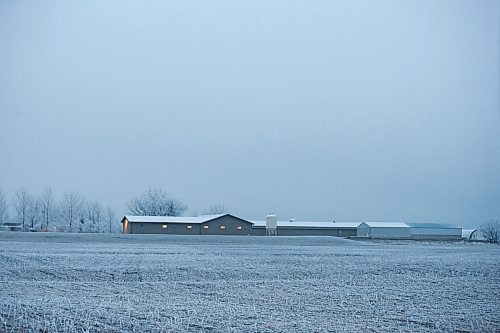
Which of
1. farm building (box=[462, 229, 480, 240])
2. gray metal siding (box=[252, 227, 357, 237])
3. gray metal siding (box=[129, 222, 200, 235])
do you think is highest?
gray metal siding (box=[129, 222, 200, 235])

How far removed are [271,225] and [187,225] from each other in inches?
706

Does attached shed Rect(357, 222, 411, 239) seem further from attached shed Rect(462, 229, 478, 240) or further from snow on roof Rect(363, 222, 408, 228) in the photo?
attached shed Rect(462, 229, 478, 240)

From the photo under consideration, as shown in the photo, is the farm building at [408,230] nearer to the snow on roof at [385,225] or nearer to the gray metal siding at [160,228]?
the snow on roof at [385,225]

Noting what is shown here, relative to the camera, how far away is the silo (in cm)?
10844

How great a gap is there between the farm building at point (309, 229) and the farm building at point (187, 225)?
7829 millimetres

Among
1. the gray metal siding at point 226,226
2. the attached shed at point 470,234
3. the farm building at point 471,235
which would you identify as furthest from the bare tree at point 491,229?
the gray metal siding at point 226,226

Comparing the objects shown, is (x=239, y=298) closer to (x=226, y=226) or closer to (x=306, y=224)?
(x=226, y=226)

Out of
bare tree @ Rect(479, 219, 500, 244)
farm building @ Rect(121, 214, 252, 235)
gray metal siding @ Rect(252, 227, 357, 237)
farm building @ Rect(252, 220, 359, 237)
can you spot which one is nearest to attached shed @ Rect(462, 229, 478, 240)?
bare tree @ Rect(479, 219, 500, 244)

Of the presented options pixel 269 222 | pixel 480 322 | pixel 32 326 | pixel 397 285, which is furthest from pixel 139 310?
pixel 269 222

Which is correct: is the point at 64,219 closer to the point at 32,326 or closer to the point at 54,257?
the point at 54,257

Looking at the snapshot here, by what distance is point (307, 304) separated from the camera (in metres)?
17.4

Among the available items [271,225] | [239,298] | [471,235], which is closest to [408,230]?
[471,235]

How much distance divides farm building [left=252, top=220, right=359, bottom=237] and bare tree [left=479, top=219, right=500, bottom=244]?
30.1 meters

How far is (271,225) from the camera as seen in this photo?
109 metres
